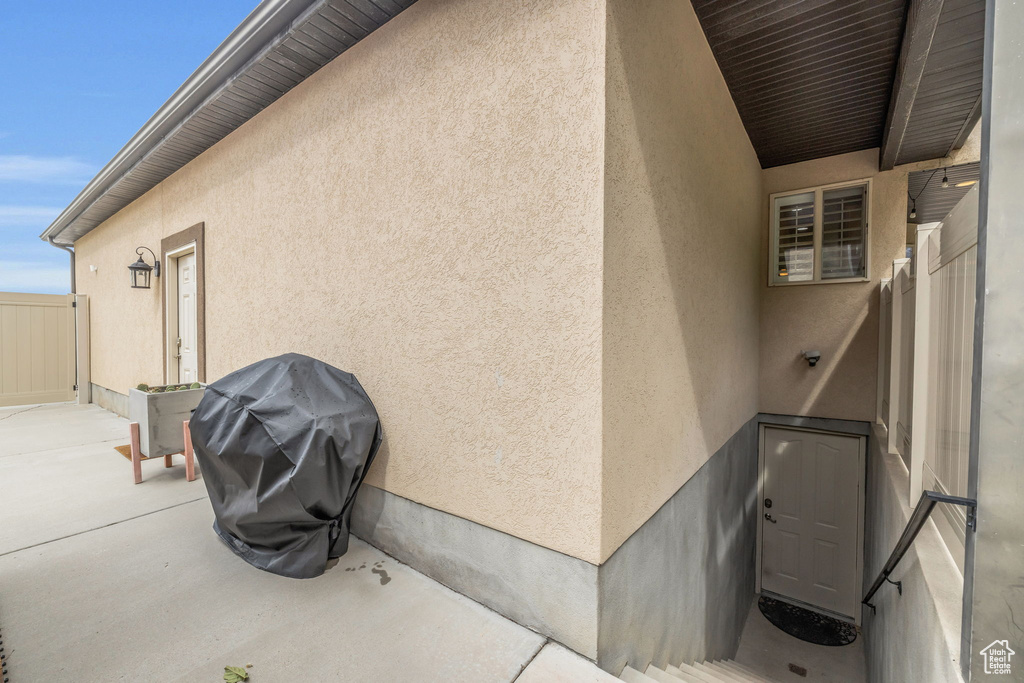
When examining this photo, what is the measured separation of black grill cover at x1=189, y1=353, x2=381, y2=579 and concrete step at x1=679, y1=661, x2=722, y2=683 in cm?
250

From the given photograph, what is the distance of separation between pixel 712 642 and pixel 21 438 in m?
8.50

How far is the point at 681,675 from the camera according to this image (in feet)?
8.91

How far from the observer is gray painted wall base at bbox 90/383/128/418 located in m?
6.79

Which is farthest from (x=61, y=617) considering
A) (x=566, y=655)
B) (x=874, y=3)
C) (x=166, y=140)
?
(x=874, y=3)

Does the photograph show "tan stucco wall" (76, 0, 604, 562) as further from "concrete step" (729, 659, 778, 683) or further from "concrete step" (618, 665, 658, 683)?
"concrete step" (729, 659, 778, 683)

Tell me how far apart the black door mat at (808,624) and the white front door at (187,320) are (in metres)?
8.18

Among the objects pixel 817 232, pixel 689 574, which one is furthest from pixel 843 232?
pixel 689 574

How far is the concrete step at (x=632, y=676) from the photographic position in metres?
2.07

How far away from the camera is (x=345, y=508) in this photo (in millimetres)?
2627

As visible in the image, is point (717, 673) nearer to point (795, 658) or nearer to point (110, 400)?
point (795, 658)

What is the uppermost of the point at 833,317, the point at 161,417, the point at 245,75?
the point at 245,75

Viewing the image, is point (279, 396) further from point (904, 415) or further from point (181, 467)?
point (904, 415)

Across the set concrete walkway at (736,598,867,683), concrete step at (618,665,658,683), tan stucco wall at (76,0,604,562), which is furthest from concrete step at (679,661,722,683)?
concrete walkway at (736,598,867,683)

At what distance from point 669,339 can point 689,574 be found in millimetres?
1899
